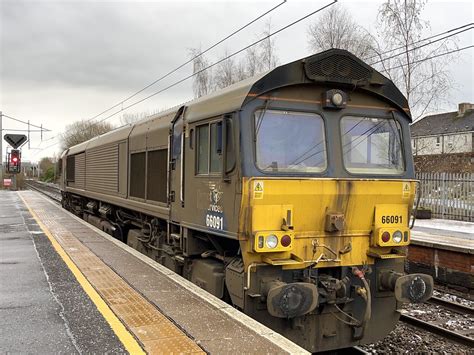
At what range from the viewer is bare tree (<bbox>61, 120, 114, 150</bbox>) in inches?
2763

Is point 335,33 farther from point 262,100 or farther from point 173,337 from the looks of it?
point 173,337

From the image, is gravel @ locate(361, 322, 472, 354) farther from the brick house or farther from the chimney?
the chimney

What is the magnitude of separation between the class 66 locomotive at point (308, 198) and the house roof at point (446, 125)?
43910 mm

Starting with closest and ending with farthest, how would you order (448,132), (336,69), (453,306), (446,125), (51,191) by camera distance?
1. (336,69)
2. (453,306)
3. (51,191)
4. (448,132)
5. (446,125)

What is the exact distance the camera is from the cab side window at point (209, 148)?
5984 millimetres

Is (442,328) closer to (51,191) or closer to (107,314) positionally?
(107,314)

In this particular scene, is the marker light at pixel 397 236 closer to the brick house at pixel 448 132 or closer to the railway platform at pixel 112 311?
the railway platform at pixel 112 311

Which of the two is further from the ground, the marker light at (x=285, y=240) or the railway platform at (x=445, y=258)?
the marker light at (x=285, y=240)

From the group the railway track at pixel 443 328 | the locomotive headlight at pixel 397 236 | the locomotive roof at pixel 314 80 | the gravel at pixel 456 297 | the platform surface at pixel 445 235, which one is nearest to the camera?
the locomotive roof at pixel 314 80

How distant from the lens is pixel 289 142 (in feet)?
19.2

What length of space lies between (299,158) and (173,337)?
2.55m

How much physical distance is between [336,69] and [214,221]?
2468 millimetres

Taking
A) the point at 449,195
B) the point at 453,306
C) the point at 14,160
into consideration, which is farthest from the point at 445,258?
the point at 14,160

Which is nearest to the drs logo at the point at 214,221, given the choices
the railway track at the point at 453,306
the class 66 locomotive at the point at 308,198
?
the class 66 locomotive at the point at 308,198
